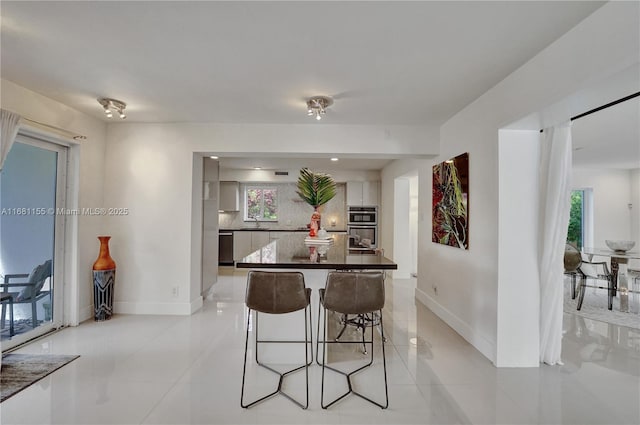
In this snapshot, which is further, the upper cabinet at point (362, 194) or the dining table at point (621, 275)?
the upper cabinet at point (362, 194)

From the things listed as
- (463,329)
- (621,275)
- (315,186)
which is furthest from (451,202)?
(621,275)

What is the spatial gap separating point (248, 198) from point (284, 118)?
487cm

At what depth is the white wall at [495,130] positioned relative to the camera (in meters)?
1.69

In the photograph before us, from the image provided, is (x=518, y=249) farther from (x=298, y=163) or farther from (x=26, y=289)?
(x=298, y=163)

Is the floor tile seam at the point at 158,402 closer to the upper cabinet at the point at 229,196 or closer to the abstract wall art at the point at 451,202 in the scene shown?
the abstract wall art at the point at 451,202

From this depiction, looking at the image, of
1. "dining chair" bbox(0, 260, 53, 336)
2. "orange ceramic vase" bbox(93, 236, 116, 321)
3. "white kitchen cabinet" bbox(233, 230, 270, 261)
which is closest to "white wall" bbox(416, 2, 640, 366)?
"orange ceramic vase" bbox(93, 236, 116, 321)

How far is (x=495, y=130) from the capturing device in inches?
109

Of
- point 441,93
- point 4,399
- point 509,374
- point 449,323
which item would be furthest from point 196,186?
point 509,374

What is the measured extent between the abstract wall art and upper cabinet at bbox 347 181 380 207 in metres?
3.38

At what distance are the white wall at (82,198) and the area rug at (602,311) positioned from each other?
6130 mm

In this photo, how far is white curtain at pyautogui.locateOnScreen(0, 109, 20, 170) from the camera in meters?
2.55

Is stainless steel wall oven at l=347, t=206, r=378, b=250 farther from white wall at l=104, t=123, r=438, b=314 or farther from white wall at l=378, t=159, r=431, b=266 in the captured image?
white wall at l=104, t=123, r=438, b=314

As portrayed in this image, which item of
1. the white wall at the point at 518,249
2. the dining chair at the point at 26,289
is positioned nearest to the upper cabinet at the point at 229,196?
the dining chair at the point at 26,289

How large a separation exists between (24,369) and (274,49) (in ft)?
10.5
